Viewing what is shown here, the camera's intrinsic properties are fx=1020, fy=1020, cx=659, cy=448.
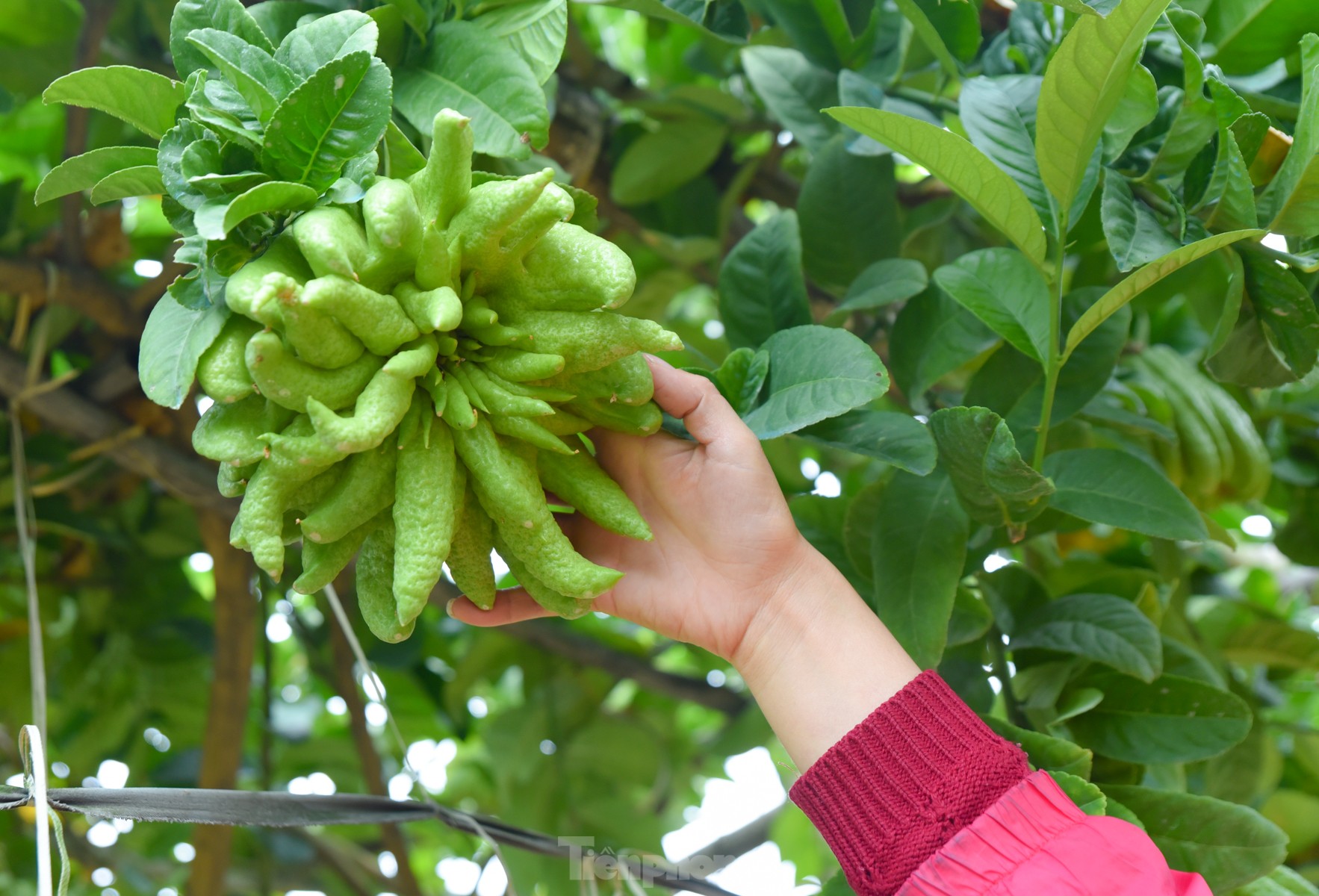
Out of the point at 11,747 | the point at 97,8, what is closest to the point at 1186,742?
the point at 97,8

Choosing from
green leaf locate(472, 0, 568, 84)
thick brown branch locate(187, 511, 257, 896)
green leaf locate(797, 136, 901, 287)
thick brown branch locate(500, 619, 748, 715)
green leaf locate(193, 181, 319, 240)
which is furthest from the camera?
thick brown branch locate(500, 619, 748, 715)

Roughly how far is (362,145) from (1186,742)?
0.77 metres

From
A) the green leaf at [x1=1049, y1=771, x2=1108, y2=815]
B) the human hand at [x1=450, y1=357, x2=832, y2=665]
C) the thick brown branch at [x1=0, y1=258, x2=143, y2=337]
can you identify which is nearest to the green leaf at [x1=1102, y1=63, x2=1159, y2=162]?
the human hand at [x1=450, y1=357, x2=832, y2=665]

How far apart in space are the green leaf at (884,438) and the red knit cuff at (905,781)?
0.48ft

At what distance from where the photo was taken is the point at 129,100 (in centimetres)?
61

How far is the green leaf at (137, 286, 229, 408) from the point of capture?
53cm

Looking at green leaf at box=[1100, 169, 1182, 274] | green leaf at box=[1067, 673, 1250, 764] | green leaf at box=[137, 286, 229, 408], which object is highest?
green leaf at box=[1100, 169, 1182, 274]

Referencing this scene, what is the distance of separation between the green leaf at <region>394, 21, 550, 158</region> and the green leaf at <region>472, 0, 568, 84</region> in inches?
0.9

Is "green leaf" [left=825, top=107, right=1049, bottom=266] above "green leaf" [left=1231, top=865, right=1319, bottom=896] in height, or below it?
above

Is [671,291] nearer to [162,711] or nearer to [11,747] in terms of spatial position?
[162,711]

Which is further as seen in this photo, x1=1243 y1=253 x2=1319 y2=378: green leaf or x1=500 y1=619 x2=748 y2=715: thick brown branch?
x1=500 y1=619 x2=748 y2=715: thick brown branch

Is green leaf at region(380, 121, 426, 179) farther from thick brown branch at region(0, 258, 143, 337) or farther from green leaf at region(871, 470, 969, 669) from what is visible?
thick brown branch at region(0, 258, 143, 337)

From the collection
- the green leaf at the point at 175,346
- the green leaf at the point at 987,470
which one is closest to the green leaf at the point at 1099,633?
the green leaf at the point at 987,470

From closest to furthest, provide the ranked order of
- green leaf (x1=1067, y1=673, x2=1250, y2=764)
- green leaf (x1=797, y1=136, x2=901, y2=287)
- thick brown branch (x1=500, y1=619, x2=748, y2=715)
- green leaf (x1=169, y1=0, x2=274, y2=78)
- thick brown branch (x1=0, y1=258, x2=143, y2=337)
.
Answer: green leaf (x1=169, y1=0, x2=274, y2=78)
green leaf (x1=1067, y1=673, x2=1250, y2=764)
green leaf (x1=797, y1=136, x2=901, y2=287)
thick brown branch (x1=0, y1=258, x2=143, y2=337)
thick brown branch (x1=500, y1=619, x2=748, y2=715)
